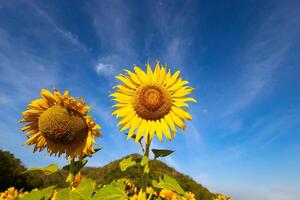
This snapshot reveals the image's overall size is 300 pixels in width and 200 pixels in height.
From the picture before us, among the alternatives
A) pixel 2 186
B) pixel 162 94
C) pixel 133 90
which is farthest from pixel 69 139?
pixel 2 186

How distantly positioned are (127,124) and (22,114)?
6.94ft

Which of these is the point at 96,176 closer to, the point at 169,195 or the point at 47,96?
the point at 169,195

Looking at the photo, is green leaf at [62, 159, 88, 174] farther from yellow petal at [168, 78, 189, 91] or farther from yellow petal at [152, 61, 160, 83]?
yellow petal at [168, 78, 189, 91]

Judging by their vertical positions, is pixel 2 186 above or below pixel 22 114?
above

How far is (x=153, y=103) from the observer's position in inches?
246

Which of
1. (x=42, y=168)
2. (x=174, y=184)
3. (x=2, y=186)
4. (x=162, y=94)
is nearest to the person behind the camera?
(x=174, y=184)

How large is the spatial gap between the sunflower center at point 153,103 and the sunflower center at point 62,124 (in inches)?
44.7

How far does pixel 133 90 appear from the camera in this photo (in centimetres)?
645

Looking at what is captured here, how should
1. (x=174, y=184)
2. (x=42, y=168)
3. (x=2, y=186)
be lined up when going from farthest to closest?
1. (x=2, y=186)
2. (x=42, y=168)
3. (x=174, y=184)

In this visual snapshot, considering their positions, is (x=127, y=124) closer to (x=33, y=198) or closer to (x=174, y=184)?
(x=174, y=184)

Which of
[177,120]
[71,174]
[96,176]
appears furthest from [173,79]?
[96,176]

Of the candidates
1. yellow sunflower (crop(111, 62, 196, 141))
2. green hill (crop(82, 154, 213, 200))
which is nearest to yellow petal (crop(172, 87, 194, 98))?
yellow sunflower (crop(111, 62, 196, 141))

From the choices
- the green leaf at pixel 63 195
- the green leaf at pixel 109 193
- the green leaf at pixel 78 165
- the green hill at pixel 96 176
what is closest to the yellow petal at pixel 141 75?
the green leaf at pixel 78 165

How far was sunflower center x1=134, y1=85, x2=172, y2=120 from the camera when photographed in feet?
20.4
